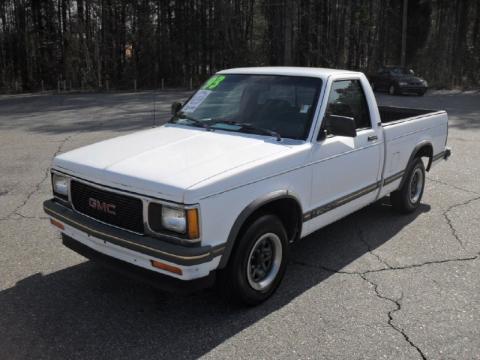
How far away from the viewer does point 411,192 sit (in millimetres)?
6281

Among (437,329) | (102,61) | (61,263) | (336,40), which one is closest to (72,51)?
(102,61)

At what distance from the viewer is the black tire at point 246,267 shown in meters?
3.61

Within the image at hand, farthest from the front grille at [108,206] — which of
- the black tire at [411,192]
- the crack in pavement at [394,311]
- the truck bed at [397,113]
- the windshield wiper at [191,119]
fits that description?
the truck bed at [397,113]

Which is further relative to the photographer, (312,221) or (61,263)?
(61,263)

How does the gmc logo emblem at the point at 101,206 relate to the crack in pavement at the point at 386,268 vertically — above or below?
above

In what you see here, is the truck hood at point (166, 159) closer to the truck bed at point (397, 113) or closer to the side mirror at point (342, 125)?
the side mirror at point (342, 125)

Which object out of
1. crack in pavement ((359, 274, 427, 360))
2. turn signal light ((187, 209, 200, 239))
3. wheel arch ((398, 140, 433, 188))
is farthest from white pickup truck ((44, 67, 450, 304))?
crack in pavement ((359, 274, 427, 360))

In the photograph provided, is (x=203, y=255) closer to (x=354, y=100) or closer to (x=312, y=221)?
(x=312, y=221)

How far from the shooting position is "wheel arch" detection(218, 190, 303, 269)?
11.4 ft

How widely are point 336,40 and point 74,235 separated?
3641 cm

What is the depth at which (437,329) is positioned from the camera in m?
3.62

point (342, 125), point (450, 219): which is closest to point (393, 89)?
point (450, 219)

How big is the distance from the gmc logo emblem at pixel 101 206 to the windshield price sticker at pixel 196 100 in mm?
1662

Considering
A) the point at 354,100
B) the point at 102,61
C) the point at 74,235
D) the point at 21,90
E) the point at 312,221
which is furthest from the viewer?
the point at 102,61
